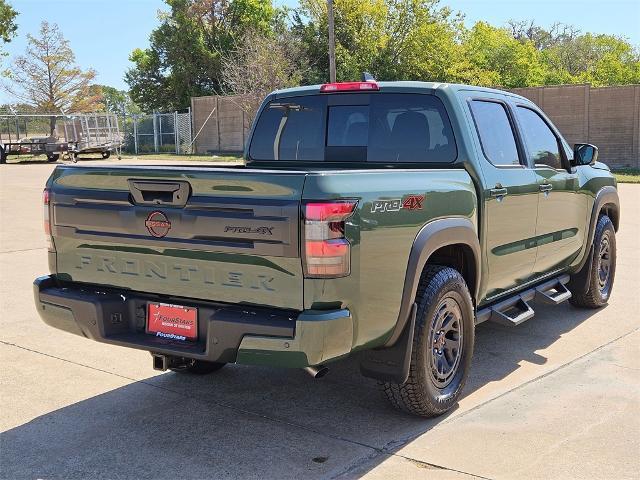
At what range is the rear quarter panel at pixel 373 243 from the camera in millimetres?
3428

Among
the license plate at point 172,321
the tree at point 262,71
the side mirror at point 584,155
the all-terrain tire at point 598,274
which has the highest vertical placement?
the tree at point 262,71

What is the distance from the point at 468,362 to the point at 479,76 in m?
41.8

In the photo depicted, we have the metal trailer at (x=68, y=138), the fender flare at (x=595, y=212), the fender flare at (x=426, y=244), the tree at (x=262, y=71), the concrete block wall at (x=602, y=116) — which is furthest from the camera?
the tree at (x=262, y=71)

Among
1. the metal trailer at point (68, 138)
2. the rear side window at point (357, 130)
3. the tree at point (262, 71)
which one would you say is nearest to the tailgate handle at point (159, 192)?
the rear side window at point (357, 130)

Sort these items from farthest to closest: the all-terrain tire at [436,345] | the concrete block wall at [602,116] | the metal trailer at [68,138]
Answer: the metal trailer at [68,138] → the concrete block wall at [602,116] → the all-terrain tire at [436,345]

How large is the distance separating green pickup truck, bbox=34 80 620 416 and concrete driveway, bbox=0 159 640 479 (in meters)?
0.31

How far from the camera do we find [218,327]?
3.59 metres

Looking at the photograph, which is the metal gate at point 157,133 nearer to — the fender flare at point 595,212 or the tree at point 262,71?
the tree at point 262,71

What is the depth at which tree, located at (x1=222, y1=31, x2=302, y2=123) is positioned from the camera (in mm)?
38812

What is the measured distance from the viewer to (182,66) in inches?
2099

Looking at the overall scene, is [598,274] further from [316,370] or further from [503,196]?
[316,370]

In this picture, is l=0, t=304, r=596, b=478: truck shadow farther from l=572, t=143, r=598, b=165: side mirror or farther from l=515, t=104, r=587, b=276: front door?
l=572, t=143, r=598, b=165: side mirror

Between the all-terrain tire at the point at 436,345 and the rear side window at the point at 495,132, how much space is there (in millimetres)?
1106

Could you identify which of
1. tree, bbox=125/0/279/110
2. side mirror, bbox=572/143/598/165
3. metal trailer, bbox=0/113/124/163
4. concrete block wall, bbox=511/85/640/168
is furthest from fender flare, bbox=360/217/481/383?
tree, bbox=125/0/279/110
